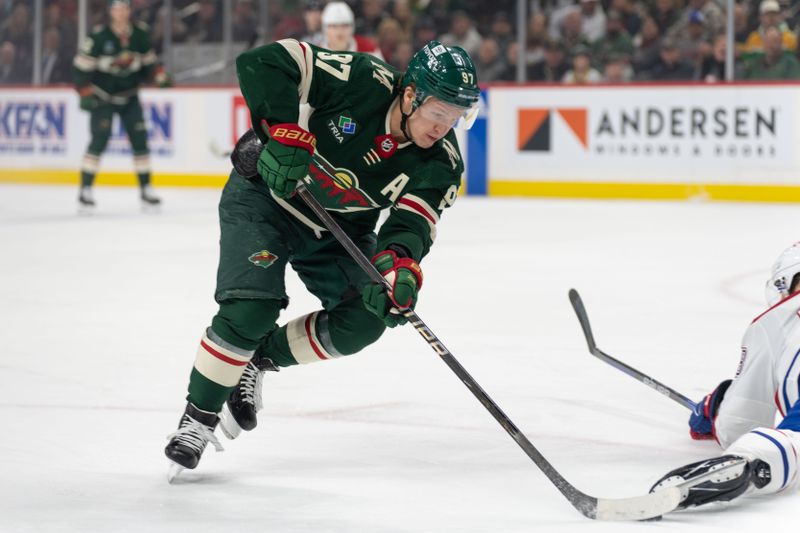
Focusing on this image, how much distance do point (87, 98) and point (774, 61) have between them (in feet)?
15.6

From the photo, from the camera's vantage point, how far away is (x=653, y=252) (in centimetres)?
690

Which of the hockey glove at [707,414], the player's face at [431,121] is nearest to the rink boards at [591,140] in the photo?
the hockey glove at [707,414]

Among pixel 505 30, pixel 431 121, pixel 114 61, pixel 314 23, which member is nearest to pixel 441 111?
pixel 431 121

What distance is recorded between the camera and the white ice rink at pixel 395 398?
2.55 metres

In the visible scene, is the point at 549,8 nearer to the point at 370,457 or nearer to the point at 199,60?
the point at 199,60

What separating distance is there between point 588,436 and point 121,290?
115 inches

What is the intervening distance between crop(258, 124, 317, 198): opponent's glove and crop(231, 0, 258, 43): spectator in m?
8.74

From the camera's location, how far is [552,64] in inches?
416

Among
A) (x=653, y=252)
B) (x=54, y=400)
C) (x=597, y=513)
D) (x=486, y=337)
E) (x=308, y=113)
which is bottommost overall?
(x=653, y=252)

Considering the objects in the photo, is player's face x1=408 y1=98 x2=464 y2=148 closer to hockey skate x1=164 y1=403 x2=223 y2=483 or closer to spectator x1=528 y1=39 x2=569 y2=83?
hockey skate x1=164 y1=403 x2=223 y2=483

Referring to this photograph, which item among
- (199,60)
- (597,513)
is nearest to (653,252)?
(597,513)

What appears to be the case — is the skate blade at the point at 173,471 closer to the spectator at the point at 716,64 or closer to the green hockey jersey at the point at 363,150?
the green hockey jersey at the point at 363,150

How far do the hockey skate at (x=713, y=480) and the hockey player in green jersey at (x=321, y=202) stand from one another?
624 millimetres

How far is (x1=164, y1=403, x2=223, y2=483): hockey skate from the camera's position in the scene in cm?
271
